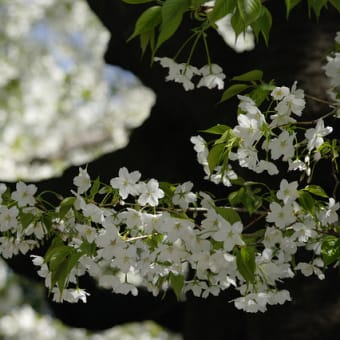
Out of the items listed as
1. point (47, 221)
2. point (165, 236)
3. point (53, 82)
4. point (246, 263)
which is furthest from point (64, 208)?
point (53, 82)

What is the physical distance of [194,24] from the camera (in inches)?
77.7

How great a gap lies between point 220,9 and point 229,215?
0.24 meters

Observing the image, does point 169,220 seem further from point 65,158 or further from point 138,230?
point 65,158

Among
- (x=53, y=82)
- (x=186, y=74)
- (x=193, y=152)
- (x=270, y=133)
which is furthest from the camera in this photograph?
(x=53, y=82)

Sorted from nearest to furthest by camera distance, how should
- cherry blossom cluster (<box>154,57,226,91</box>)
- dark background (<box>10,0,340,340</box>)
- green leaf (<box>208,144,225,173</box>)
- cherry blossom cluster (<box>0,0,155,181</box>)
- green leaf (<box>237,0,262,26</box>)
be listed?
green leaf (<box>237,0,262,26</box>), green leaf (<box>208,144,225,173</box>), cherry blossom cluster (<box>154,57,226,91</box>), dark background (<box>10,0,340,340</box>), cherry blossom cluster (<box>0,0,155,181</box>)

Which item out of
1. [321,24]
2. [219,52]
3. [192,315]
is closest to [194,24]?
[219,52]

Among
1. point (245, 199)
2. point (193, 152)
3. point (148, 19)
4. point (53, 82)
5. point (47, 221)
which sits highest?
point (148, 19)

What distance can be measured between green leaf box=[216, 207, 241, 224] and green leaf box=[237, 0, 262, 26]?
8.8 inches

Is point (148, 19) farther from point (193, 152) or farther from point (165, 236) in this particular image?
point (193, 152)

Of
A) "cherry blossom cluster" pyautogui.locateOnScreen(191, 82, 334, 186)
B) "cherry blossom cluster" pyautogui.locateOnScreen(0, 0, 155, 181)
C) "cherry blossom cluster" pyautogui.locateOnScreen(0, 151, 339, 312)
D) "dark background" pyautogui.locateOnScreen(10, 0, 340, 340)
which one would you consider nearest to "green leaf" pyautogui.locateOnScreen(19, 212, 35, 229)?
"cherry blossom cluster" pyautogui.locateOnScreen(0, 151, 339, 312)

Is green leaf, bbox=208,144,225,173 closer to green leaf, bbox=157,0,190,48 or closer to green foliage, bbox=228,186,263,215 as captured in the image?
green foliage, bbox=228,186,263,215

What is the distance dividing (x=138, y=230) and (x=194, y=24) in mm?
1002

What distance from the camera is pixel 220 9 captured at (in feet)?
3.15

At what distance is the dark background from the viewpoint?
190cm
